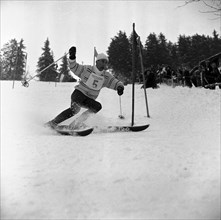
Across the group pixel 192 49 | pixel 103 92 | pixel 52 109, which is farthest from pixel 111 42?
pixel 52 109

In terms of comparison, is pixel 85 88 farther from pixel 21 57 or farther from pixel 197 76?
pixel 21 57

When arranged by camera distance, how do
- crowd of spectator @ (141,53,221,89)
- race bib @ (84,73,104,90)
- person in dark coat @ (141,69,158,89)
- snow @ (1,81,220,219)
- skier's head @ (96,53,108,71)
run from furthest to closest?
person in dark coat @ (141,69,158,89) < crowd of spectator @ (141,53,221,89) < skier's head @ (96,53,108,71) < race bib @ (84,73,104,90) < snow @ (1,81,220,219)

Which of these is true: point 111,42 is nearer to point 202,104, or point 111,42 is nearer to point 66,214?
point 202,104

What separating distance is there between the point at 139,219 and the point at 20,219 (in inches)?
26.8

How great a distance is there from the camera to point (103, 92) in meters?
10.1

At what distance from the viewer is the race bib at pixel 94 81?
4876 millimetres

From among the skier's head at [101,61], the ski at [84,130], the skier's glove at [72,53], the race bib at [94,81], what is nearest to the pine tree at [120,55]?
the skier's head at [101,61]

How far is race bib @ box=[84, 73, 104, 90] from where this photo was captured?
4876 mm

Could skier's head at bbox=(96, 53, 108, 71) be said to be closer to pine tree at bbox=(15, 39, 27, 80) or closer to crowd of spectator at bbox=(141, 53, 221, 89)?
crowd of spectator at bbox=(141, 53, 221, 89)

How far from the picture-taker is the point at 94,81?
16.1ft

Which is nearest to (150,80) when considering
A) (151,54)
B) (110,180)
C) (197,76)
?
(197,76)

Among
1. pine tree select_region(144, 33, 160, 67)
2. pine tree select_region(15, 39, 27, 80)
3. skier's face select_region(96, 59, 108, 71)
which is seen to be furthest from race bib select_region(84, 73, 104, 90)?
pine tree select_region(144, 33, 160, 67)

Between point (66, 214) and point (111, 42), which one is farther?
point (111, 42)

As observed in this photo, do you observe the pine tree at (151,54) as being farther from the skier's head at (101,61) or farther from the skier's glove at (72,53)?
the skier's glove at (72,53)
